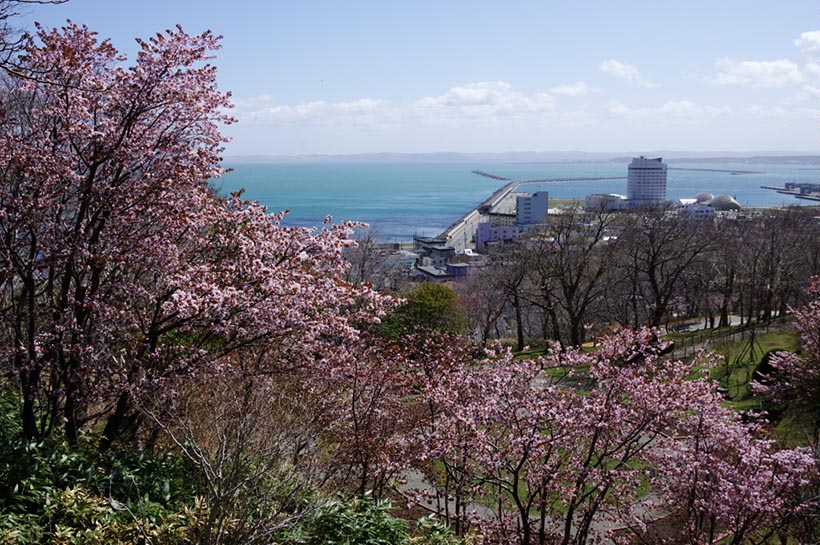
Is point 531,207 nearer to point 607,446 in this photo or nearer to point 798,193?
point 798,193

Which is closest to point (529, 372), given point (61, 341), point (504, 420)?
point (504, 420)

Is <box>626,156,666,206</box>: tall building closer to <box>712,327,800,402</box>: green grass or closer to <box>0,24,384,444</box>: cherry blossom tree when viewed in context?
<box>712,327,800,402</box>: green grass

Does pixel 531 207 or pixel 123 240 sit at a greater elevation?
pixel 123 240

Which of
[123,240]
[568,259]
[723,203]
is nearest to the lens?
[123,240]

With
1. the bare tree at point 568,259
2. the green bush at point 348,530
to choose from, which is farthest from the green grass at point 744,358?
the green bush at point 348,530

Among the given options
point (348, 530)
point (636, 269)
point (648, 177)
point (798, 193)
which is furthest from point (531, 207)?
point (348, 530)

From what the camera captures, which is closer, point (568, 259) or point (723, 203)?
point (568, 259)

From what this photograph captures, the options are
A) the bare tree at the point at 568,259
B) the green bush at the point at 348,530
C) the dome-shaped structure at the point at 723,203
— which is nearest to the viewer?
the green bush at the point at 348,530

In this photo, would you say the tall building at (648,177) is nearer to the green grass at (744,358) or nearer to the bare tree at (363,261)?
the bare tree at (363,261)
